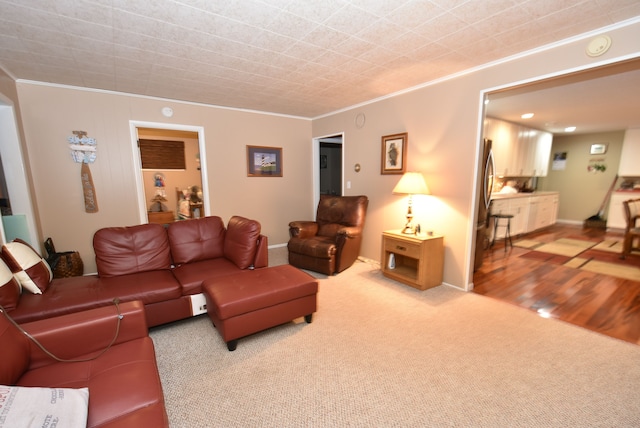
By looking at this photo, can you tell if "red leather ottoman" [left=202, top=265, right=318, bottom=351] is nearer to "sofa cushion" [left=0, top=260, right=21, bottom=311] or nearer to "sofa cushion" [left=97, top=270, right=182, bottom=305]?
"sofa cushion" [left=97, top=270, right=182, bottom=305]

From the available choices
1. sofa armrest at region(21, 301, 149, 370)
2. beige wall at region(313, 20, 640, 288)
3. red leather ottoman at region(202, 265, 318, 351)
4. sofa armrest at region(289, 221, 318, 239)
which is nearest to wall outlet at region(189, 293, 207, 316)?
red leather ottoman at region(202, 265, 318, 351)

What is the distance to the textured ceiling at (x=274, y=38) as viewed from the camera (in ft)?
5.77

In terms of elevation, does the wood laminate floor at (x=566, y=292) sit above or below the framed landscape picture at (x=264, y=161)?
below

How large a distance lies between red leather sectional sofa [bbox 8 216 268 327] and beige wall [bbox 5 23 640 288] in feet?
4.78

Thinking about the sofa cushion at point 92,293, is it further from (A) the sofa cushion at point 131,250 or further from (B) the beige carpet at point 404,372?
(B) the beige carpet at point 404,372

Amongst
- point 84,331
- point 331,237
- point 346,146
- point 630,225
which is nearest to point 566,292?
point 630,225

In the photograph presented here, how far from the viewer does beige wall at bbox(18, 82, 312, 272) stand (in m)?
3.19

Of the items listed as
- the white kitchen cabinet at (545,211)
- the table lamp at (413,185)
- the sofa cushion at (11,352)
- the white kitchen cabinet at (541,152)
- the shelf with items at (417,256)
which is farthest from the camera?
the white kitchen cabinet at (541,152)

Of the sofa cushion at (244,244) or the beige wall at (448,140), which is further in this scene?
the sofa cushion at (244,244)

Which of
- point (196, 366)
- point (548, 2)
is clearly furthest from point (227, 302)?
point (548, 2)

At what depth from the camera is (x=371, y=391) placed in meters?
1.63

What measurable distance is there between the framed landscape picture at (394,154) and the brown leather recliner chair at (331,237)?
1.89ft

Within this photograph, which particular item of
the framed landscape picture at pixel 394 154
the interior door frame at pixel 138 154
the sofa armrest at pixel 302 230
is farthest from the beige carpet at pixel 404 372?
the interior door frame at pixel 138 154

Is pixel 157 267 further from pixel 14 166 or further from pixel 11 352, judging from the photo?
pixel 14 166
